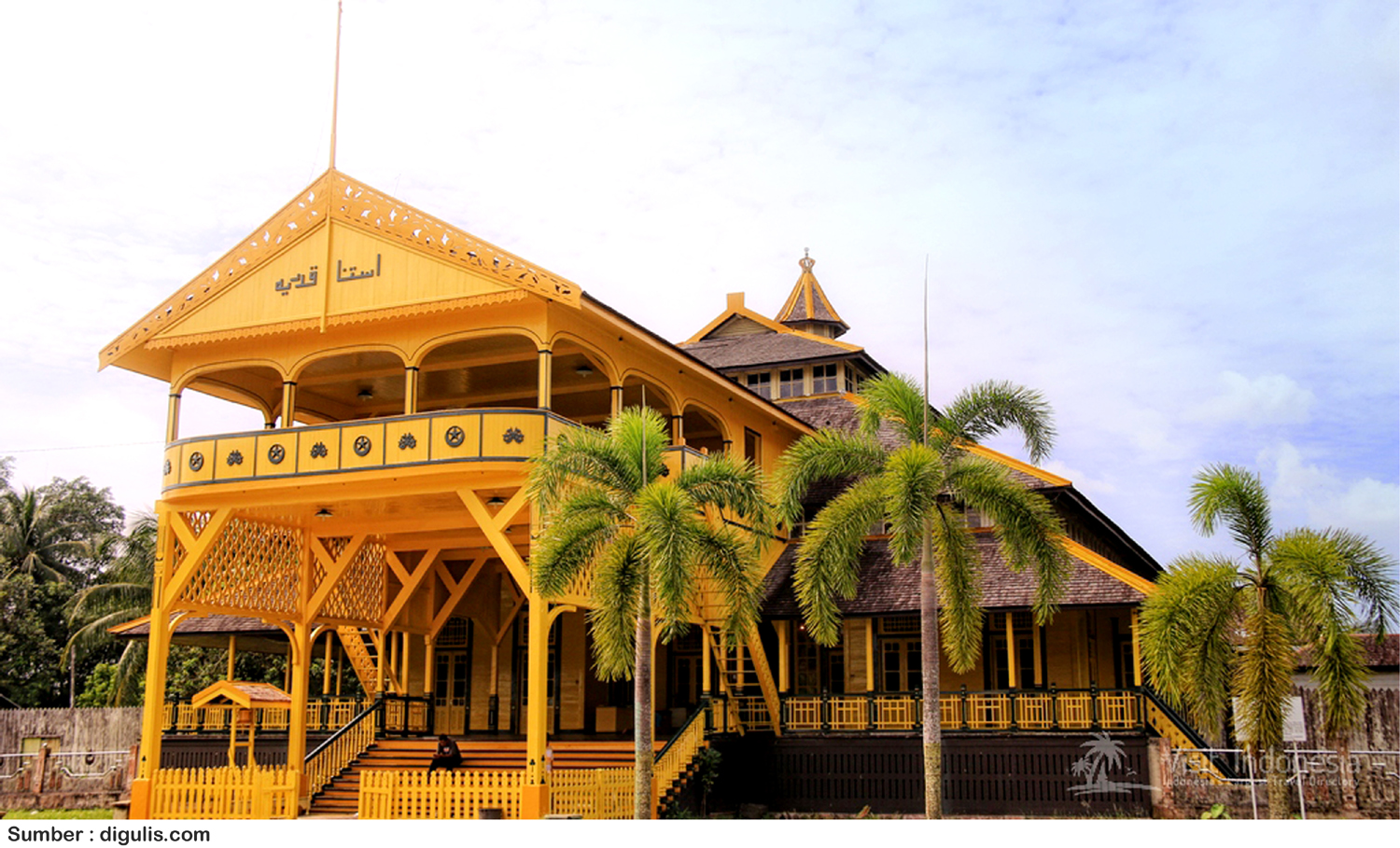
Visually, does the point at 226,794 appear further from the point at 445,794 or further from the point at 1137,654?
the point at 1137,654

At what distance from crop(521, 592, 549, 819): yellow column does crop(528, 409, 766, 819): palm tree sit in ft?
3.22

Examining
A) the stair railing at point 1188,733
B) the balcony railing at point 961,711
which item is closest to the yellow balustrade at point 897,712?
the balcony railing at point 961,711

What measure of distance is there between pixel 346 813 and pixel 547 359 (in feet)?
28.5

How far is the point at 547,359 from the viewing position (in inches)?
843

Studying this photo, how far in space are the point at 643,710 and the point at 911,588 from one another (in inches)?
309

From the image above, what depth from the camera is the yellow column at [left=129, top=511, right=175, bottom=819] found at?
22.0 meters

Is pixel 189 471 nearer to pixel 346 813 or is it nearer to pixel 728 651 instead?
pixel 346 813

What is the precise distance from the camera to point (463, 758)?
78.2 feet

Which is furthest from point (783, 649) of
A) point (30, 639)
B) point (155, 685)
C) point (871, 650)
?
point (30, 639)

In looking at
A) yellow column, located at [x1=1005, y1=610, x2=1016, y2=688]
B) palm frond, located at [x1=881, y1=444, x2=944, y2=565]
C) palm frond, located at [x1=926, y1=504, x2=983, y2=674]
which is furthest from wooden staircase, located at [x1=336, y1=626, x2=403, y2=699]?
palm frond, located at [x1=881, y1=444, x2=944, y2=565]

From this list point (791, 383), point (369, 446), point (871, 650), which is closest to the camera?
point (369, 446)

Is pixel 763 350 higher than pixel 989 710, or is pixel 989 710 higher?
pixel 763 350

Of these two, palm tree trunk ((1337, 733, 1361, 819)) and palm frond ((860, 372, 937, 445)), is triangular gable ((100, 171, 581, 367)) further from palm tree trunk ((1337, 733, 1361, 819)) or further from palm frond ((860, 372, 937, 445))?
palm tree trunk ((1337, 733, 1361, 819))

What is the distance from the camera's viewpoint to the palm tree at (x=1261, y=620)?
53.6ft
